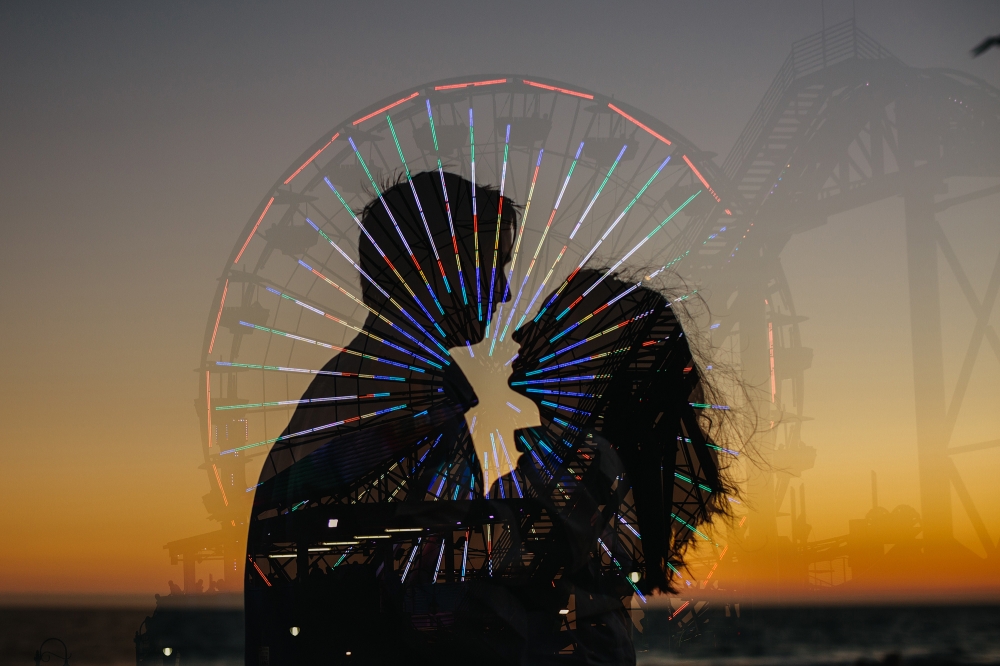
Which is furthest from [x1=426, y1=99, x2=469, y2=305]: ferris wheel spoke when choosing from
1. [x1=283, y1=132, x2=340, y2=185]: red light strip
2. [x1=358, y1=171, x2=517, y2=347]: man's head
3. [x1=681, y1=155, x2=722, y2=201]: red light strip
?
[x1=681, y1=155, x2=722, y2=201]: red light strip

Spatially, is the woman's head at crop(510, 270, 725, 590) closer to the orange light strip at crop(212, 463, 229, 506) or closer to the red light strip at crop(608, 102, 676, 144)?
the red light strip at crop(608, 102, 676, 144)

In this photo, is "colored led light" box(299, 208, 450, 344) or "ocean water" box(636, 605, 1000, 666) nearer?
"colored led light" box(299, 208, 450, 344)

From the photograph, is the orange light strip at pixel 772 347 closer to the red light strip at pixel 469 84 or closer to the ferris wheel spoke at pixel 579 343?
the ferris wheel spoke at pixel 579 343

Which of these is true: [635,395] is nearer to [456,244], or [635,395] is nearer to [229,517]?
[456,244]

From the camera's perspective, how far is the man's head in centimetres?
1967

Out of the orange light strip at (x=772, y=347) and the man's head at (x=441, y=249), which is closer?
the man's head at (x=441, y=249)

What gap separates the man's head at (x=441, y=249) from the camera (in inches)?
774

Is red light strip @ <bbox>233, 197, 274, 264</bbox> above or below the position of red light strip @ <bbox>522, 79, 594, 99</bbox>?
below

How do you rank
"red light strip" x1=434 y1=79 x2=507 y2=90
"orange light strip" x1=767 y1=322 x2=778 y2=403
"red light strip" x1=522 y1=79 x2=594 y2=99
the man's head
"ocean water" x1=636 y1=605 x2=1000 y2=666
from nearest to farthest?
the man's head < "orange light strip" x1=767 y1=322 x2=778 y2=403 < "red light strip" x1=522 y1=79 x2=594 y2=99 < "red light strip" x1=434 y1=79 x2=507 y2=90 < "ocean water" x1=636 y1=605 x2=1000 y2=666

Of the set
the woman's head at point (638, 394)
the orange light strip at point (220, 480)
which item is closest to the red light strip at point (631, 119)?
the woman's head at point (638, 394)

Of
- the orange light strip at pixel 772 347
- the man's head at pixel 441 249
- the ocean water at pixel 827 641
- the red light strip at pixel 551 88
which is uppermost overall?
the red light strip at pixel 551 88

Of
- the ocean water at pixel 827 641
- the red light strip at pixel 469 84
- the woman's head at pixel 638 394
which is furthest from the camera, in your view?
the ocean water at pixel 827 641

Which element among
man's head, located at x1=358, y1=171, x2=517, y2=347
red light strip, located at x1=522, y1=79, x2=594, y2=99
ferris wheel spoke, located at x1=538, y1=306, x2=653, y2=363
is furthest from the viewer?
red light strip, located at x1=522, y1=79, x2=594, y2=99

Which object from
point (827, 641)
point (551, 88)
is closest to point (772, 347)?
point (551, 88)
